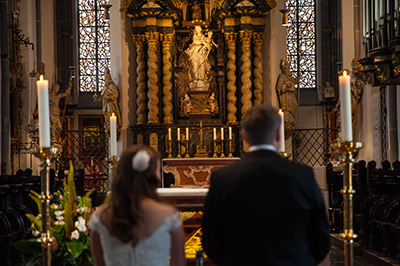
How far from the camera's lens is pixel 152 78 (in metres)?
15.0

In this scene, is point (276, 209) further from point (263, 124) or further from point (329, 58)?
point (329, 58)

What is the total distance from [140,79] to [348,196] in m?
11.9

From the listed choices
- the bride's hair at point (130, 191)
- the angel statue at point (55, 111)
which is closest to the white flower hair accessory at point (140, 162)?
the bride's hair at point (130, 191)

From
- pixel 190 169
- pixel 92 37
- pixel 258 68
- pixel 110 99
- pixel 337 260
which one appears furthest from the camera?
pixel 92 37

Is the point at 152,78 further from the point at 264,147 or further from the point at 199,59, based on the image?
the point at 264,147

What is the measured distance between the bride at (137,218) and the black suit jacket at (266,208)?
0.85 ft

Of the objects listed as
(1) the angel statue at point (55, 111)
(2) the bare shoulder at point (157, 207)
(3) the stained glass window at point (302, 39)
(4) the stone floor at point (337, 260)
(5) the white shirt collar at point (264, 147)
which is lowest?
(4) the stone floor at point (337, 260)

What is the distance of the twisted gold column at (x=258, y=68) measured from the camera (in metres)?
15.1

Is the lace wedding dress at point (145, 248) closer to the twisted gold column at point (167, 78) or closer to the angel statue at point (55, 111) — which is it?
the twisted gold column at point (167, 78)

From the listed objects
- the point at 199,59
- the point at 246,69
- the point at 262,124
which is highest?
the point at 199,59

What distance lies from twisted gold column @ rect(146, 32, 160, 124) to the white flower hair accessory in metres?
12.2

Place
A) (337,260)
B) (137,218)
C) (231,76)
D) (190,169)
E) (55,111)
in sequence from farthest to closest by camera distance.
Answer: (55,111) < (231,76) < (190,169) < (337,260) < (137,218)

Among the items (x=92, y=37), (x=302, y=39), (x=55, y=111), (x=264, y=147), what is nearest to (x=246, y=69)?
(x=55, y=111)

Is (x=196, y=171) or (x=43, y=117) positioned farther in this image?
(x=196, y=171)
